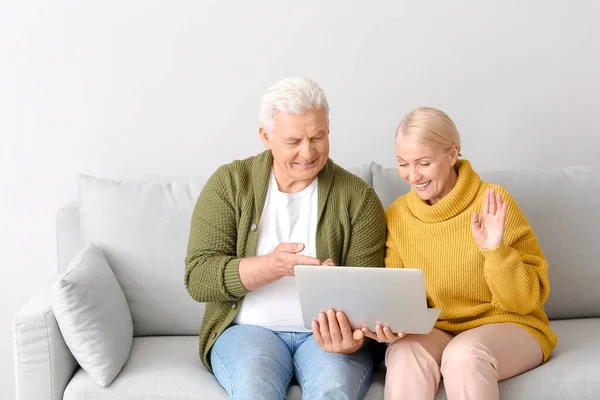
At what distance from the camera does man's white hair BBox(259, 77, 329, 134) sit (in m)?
2.33

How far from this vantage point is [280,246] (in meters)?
2.26

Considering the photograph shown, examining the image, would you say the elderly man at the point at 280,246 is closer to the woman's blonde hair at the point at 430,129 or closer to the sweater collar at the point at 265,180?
the sweater collar at the point at 265,180

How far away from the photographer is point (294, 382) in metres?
2.36

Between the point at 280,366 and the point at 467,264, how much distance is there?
594 millimetres

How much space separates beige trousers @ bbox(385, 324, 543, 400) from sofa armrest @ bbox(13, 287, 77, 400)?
0.91 m

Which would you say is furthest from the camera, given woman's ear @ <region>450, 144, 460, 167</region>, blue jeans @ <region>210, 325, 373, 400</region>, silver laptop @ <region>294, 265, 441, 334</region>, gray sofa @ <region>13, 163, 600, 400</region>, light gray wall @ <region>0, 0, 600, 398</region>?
light gray wall @ <region>0, 0, 600, 398</region>

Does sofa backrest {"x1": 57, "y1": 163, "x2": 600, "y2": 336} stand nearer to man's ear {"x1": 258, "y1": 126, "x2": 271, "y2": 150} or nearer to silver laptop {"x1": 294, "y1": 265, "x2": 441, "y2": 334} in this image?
man's ear {"x1": 258, "y1": 126, "x2": 271, "y2": 150}

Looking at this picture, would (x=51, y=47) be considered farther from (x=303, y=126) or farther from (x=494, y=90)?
(x=494, y=90)

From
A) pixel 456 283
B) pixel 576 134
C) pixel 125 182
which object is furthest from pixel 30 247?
pixel 576 134

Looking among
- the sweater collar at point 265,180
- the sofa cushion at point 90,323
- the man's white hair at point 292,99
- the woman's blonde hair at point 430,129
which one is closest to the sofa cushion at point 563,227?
the sweater collar at point 265,180

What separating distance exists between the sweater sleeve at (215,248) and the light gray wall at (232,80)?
25.4 inches

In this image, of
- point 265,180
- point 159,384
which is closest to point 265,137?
point 265,180

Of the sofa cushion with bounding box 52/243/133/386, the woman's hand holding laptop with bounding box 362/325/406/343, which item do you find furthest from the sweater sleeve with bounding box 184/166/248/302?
the woman's hand holding laptop with bounding box 362/325/406/343

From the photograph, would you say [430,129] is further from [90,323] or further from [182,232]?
[90,323]
